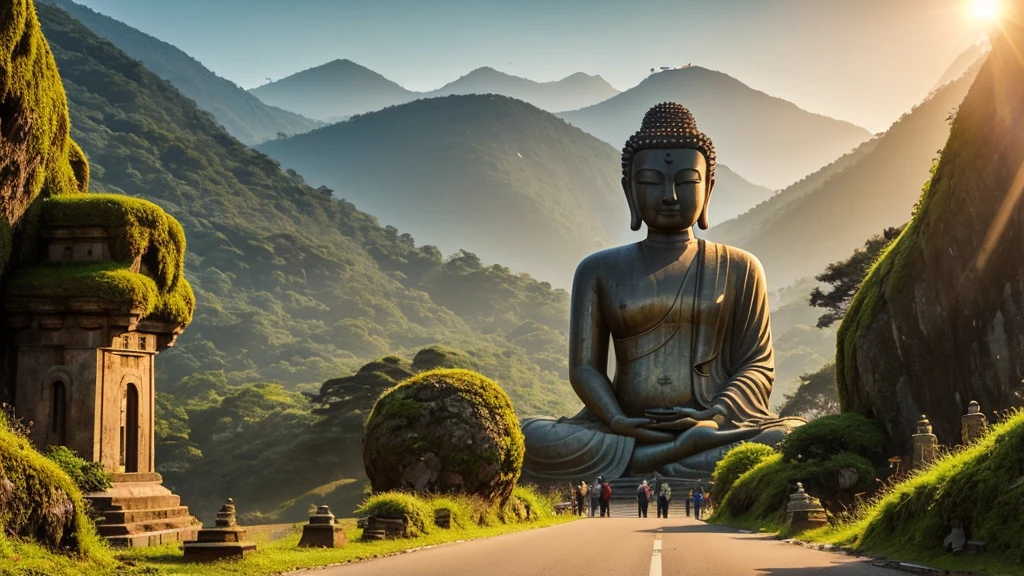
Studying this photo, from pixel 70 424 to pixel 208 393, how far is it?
197ft

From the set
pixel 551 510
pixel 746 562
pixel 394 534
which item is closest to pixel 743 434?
pixel 551 510

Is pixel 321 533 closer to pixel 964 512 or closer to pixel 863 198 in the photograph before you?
pixel 964 512

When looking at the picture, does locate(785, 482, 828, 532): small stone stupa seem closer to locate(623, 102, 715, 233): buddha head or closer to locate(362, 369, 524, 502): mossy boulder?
locate(362, 369, 524, 502): mossy boulder

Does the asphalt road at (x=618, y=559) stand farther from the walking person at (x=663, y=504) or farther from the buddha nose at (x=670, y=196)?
the buddha nose at (x=670, y=196)

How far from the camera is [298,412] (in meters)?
66.0

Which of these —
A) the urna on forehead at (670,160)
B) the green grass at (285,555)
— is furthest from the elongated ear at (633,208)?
the green grass at (285,555)

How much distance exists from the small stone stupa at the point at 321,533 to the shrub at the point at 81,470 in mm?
3415

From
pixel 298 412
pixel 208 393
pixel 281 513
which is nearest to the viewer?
pixel 281 513

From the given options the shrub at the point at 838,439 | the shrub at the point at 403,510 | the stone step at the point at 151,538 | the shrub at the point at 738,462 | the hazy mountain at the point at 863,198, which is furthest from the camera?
the hazy mountain at the point at 863,198

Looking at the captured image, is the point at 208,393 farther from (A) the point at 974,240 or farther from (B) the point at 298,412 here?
(A) the point at 974,240

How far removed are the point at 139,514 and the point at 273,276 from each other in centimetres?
9808

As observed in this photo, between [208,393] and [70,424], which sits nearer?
[70,424]

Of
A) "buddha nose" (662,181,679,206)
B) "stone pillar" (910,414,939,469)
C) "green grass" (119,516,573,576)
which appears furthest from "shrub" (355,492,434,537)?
"buddha nose" (662,181,679,206)

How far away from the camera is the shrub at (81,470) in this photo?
1680 cm
